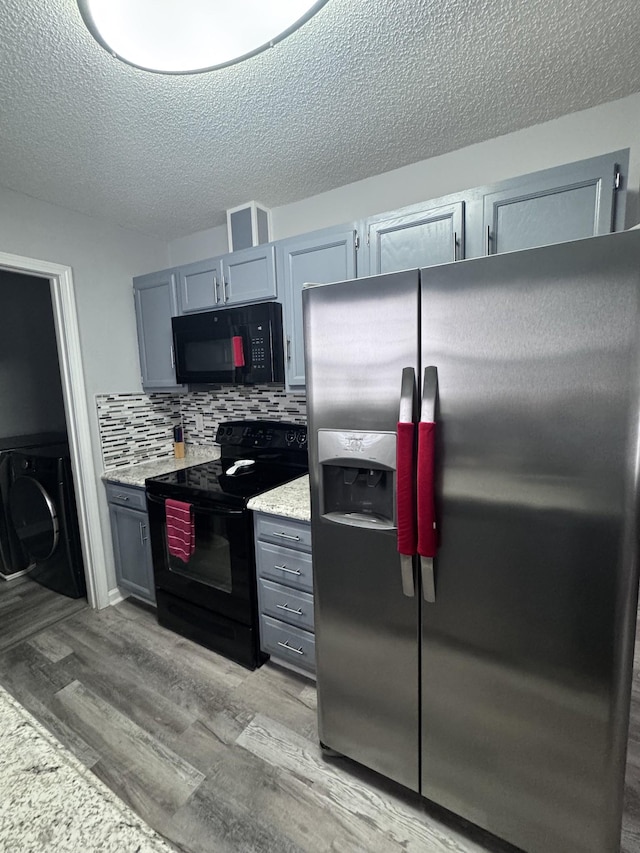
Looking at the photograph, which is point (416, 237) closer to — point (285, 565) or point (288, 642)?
point (285, 565)

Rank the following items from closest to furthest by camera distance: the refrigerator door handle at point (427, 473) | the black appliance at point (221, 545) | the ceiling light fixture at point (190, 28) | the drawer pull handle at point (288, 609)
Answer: the ceiling light fixture at point (190, 28)
the refrigerator door handle at point (427, 473)
the drawer pull handle at point (288, 609)
the black appliance at point (221, 545)

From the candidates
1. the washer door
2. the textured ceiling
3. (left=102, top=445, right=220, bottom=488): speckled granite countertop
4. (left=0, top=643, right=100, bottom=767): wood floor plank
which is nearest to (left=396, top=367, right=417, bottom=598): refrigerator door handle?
the textured ceiling

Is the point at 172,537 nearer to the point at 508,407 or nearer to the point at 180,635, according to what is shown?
the point at 180,635

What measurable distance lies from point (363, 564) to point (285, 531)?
57 cm

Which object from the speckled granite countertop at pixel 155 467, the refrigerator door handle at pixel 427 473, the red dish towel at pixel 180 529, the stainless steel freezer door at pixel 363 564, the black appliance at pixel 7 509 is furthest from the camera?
the black appliance at pixel 7 509

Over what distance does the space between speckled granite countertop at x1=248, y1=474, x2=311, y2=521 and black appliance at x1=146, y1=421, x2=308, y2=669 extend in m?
0.06

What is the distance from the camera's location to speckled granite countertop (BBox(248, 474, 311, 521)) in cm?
172

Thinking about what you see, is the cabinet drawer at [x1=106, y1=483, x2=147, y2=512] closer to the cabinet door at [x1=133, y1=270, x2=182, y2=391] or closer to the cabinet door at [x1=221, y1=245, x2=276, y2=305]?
Answer: the cabinet door at [x1=133, y1=270, x2=182, y2=391]

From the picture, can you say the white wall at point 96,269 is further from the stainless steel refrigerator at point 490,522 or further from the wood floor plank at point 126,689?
the stainless steel refrigerator at point 490,522

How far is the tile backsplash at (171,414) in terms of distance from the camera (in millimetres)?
2568

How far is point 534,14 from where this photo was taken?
117 centimetres

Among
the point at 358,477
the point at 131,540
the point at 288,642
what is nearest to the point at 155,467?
the point at 131,540

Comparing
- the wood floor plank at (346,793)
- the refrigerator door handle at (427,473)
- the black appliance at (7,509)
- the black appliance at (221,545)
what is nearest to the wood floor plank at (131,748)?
the wood floor plank at (346,793)

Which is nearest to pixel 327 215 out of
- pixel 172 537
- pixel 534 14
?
pixel 534 14
